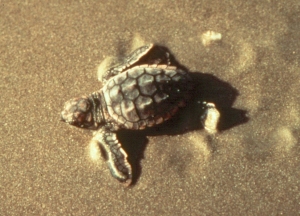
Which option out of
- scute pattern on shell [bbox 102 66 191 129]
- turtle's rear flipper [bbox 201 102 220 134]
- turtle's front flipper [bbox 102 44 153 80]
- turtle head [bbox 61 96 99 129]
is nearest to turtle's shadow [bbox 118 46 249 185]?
turtle's rear flipper [bbox 201 102 220 134]

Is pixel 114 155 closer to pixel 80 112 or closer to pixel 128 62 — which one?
pixel 80 112

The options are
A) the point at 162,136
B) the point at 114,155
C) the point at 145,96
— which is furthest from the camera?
the point at 162,136

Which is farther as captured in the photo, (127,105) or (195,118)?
(195,118)

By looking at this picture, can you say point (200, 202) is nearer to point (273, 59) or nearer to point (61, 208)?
point (61, 208)

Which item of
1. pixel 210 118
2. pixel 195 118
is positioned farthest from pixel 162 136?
pixel 210 118

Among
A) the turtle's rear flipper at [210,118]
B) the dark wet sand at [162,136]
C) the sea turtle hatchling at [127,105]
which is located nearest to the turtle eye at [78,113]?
the sea turtle hatchling at [127,105]

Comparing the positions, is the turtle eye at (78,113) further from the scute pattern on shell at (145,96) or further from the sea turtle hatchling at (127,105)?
the scute pattern on shell at (145,96)
